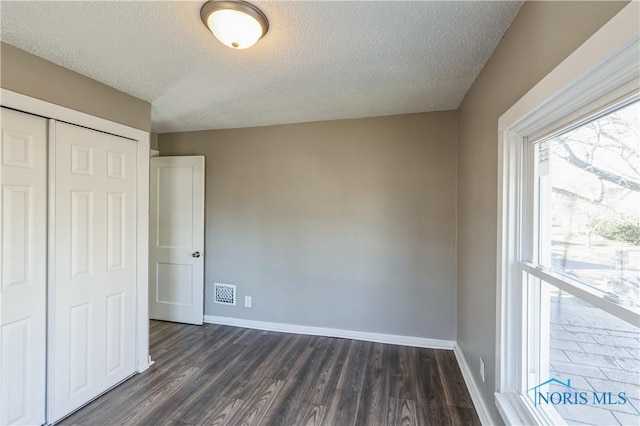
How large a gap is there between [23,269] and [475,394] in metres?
3.05

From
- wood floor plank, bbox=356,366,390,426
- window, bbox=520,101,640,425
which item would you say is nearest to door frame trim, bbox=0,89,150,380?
wood floor plank, bbox=356,366,390,426

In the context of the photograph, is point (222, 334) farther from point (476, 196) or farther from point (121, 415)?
point (476, 196)

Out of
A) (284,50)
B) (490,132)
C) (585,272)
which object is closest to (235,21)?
(284,50)

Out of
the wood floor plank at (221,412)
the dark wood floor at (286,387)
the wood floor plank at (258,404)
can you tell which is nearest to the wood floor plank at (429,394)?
the dark wood floor at (286,387)

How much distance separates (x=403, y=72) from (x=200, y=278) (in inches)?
120

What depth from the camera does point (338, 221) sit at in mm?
3162

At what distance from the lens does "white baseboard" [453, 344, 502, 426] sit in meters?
1.76

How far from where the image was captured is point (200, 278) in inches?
136

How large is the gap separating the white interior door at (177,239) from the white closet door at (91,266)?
3.44 feet

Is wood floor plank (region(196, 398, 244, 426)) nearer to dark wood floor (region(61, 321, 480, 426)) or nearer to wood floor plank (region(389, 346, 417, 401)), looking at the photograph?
dark wood floor (region(61, 321, 480, 426))

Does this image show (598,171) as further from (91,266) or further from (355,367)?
(91,266)

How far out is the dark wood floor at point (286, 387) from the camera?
1942 mm

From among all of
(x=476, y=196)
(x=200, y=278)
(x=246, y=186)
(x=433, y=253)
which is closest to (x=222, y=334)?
(x=200, y=278)

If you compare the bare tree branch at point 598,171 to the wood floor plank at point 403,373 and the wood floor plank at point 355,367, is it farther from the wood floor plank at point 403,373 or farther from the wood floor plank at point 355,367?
the wood floor plank at point 355,367
